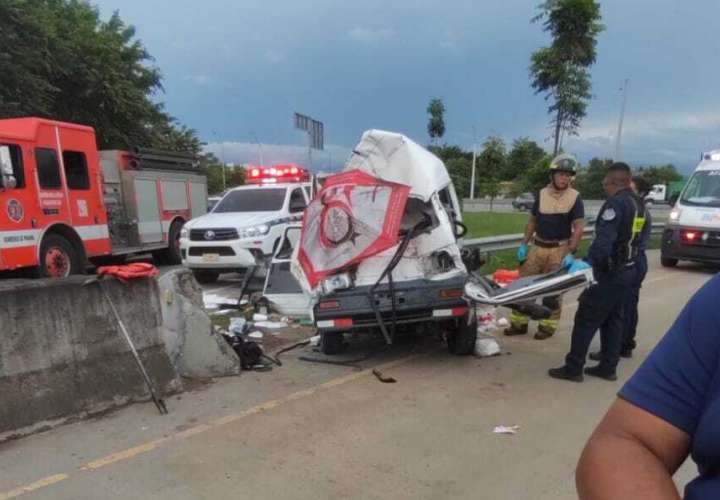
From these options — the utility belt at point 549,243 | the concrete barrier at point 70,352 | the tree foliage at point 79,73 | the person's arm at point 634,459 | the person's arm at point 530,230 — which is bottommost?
the concrete barrier at point 70,352

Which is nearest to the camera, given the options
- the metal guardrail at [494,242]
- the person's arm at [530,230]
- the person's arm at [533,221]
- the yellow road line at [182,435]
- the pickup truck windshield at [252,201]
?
the yellow road line at [182,435]

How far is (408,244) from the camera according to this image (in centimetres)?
625

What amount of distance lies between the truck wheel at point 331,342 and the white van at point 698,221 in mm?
8982

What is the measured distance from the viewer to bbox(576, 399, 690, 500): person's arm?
4.38 ft

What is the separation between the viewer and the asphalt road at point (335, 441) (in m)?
3.56

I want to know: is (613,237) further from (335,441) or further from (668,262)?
(668,262)

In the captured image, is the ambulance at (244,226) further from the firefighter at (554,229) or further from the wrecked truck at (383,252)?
the firefighter at (554,229)

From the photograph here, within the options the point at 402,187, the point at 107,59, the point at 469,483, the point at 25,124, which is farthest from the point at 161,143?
the point at 469,483

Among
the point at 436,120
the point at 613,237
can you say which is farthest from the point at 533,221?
the point at 436,120

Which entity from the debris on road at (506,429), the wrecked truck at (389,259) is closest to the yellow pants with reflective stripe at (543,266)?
the wrecked truck at (389,259)

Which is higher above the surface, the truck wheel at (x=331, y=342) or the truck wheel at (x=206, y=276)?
the truck wheel at (x=331, y=342)

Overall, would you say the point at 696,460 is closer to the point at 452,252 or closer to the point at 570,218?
the point at 452,252

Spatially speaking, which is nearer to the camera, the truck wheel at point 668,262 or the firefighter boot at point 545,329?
the firefighter boot at point 545,329

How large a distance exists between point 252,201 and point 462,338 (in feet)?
24.2
